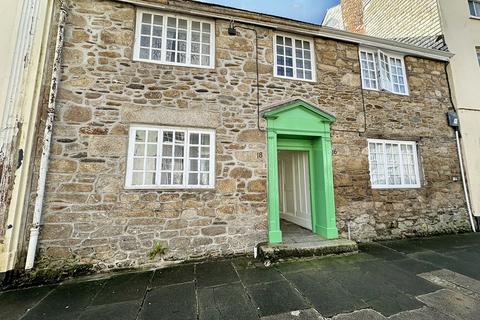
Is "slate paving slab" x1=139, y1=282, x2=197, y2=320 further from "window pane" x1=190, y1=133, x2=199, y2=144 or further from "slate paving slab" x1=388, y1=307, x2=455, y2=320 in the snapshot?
"window pane" x1=190, y1=133, x2=199, y2=144

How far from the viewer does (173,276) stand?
356 cm

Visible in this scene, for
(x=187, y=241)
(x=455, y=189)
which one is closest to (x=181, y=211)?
(x=187, y=241)

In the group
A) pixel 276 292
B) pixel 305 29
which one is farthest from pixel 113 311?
pixel 305 29

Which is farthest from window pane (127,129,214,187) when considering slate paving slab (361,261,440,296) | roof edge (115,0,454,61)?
slate paving slab (361,261,440,296)

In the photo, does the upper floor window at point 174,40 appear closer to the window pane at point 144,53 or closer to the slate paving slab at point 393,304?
the window pane at point 144,53

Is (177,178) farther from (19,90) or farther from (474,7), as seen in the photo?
(474,7)

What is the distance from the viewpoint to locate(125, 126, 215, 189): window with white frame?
4137 mm

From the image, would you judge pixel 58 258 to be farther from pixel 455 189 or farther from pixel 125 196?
pixel 455 189

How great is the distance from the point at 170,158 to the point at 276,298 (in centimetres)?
306

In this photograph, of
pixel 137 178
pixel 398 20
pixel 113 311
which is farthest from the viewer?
pixel 398 20

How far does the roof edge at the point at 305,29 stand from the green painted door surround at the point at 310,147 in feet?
6.33

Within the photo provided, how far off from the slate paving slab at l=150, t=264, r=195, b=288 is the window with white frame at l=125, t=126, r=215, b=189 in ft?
4.92

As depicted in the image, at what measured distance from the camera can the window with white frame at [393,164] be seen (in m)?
5.55

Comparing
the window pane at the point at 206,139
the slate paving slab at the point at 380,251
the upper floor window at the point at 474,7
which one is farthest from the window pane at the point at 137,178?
the upper floor window at the point at 474,7
